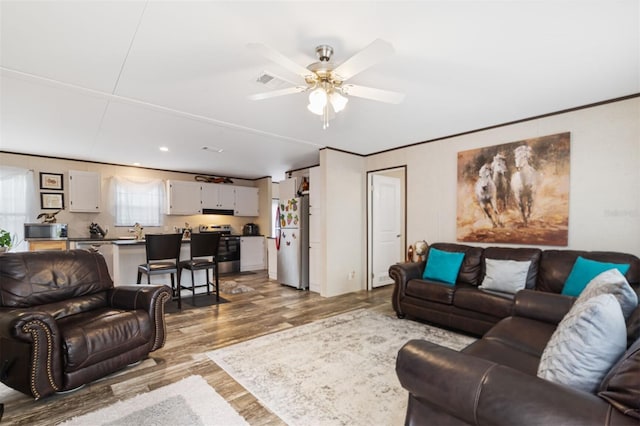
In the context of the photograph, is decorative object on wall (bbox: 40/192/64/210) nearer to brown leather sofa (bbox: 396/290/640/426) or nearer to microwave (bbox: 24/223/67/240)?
microwave (bbox: 24/223/67/240)

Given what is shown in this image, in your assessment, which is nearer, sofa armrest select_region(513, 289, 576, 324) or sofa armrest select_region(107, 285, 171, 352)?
sofa armrest select_region(513, 289, 576, 324)

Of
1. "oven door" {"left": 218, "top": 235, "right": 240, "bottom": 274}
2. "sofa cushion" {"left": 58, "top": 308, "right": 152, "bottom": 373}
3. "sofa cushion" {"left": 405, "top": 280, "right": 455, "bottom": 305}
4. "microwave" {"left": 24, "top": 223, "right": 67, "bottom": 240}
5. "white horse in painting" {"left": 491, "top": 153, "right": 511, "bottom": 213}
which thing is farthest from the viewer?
"oven door" {"left": 218, "top": 235, "right": 240, "bottom": 274}

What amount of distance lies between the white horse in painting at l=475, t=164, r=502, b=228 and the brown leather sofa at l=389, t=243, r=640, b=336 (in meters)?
0.48

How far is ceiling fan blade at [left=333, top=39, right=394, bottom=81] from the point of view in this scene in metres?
1.58

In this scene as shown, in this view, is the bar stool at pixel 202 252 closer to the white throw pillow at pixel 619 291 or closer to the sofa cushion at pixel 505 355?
the sofa cushion at pixel 505 355

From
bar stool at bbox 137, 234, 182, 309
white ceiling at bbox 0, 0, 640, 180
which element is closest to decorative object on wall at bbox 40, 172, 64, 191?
white ceiling at bbox 0, 0, 640, 180

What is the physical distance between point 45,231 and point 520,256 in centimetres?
720

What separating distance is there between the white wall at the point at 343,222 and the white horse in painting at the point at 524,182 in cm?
236

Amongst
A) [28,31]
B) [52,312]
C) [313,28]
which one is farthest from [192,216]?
[313,28]

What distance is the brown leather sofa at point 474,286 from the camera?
2.82m

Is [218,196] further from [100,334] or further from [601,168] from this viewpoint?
[601,168]

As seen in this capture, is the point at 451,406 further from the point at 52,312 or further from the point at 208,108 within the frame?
the point at 208,108

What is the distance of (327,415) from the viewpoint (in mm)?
1814

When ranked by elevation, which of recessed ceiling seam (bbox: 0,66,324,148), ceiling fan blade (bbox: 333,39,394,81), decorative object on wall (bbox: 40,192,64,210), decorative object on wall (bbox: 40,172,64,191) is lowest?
decorative object on wall (bbox: 40,192,64,210)
